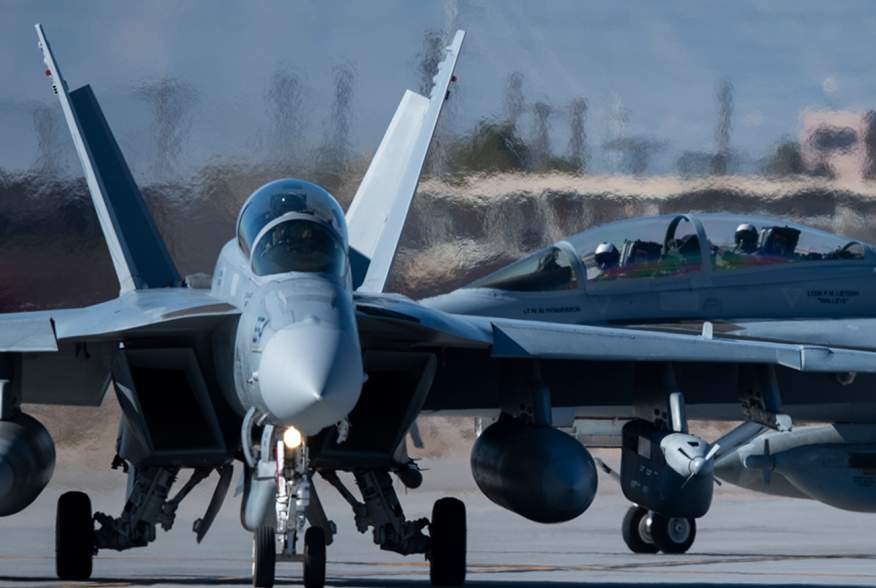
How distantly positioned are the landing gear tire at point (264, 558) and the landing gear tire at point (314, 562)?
0.28 m

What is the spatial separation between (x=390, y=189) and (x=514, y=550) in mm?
3615

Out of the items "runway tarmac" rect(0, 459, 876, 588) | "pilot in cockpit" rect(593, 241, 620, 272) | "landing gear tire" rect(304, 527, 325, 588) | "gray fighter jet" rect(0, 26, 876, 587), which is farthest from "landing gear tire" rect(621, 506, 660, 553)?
"landing gear tire" rect(304, 527, 325, 588)

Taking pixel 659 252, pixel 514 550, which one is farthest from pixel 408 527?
pixel 659 252

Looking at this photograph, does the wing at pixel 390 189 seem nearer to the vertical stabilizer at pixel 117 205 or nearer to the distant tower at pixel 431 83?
the vertical stabilizer at pixel 117 205

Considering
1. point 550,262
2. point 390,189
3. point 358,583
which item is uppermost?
point 550,262

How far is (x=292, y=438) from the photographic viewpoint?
834cm

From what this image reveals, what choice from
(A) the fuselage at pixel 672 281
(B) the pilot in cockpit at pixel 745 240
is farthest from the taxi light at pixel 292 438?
(B) the pilot in cockpit at pixel 745 240

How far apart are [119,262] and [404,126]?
180 cm

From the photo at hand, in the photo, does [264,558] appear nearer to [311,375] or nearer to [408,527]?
[408,527]

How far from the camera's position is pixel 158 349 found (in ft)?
30.0

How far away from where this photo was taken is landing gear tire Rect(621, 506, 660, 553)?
44.4 feet

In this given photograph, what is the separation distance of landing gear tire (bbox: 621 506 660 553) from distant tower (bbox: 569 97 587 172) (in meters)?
4.57

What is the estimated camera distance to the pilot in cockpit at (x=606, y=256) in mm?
13758

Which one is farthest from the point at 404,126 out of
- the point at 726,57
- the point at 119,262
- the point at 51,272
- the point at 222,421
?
the point at 726,57
